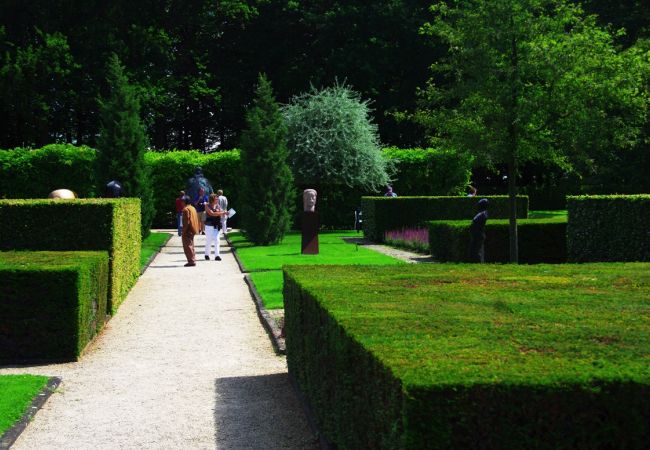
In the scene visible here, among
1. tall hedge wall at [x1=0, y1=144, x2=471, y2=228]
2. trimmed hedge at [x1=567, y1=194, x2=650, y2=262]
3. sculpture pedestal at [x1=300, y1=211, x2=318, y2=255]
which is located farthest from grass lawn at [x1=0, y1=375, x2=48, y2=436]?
tall hedge wall at [x1=0, y1=144, x2=471, y2=228]

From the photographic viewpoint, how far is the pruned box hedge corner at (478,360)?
10.7 ft

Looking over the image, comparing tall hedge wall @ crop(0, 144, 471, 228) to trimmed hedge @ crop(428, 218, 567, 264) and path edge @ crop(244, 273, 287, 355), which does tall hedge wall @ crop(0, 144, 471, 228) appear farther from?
path edge @ crop(244, 273, 287, 355)

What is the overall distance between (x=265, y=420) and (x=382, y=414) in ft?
11.0

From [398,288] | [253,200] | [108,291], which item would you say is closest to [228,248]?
[253,200]

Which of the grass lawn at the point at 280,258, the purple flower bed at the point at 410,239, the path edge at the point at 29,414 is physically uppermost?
the purple flower bed at the point at 410,239

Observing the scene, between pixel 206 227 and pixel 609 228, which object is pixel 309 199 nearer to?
pixel 206 227

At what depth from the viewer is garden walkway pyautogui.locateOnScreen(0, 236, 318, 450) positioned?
21.3ft

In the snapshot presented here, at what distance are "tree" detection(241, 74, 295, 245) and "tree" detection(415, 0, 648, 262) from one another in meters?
7.55

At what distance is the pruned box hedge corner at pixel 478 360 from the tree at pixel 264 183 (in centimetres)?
1893

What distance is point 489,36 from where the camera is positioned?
64.0 feet

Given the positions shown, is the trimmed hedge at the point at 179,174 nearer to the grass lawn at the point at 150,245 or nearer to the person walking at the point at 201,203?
the grass lawn at the point at 150,245

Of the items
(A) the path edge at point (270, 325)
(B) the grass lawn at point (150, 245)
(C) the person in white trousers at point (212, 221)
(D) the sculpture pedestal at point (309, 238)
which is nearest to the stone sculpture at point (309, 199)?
(D) the sculpture pedestal at point (309, 238)

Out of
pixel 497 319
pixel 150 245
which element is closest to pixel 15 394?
pixel 497 319

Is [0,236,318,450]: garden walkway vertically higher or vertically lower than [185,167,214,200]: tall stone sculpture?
lower
